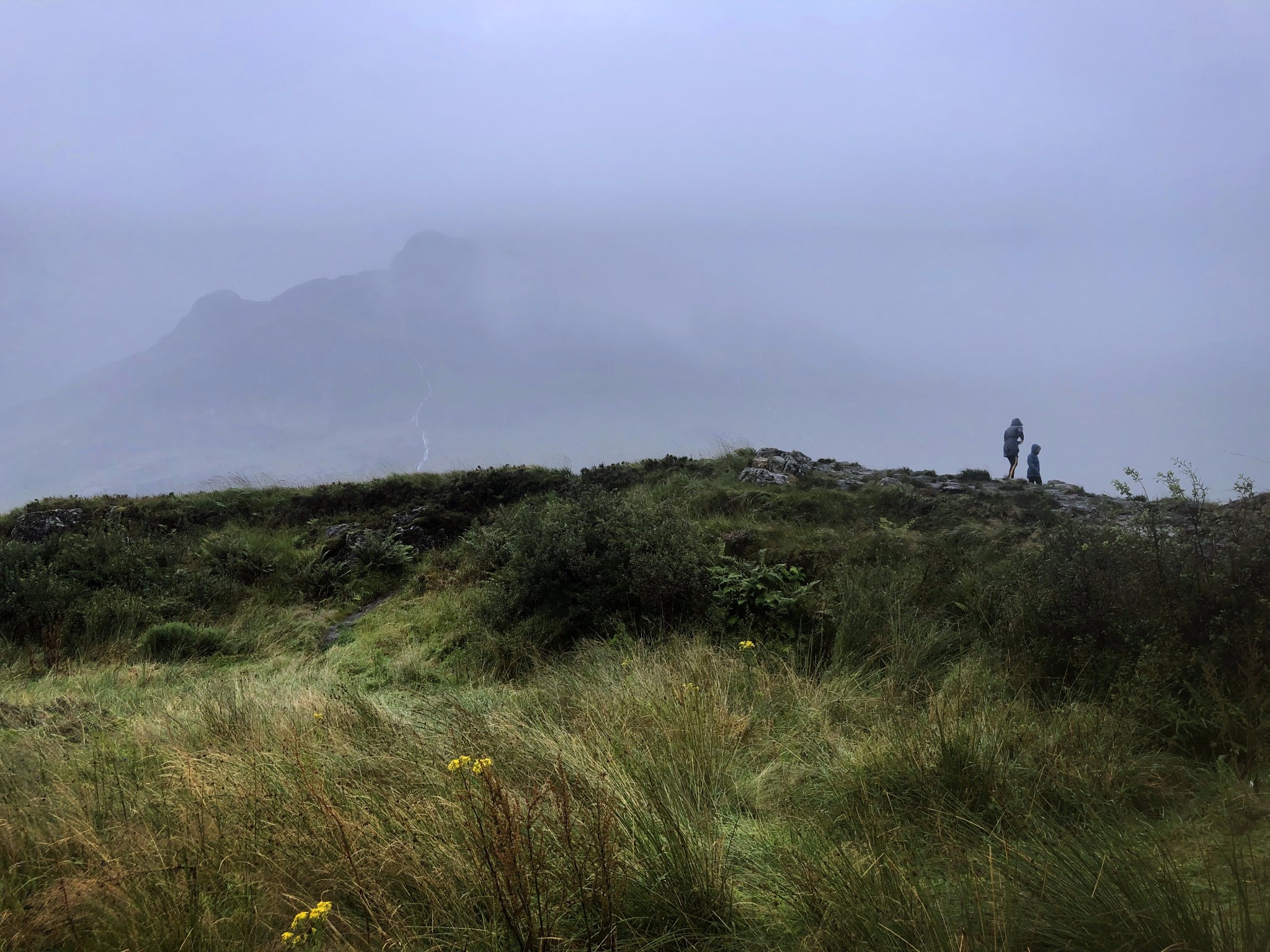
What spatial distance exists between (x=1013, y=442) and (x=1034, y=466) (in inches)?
34.5

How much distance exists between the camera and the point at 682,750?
12.3 ft

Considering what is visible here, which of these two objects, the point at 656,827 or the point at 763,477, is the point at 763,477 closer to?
the point at 763,477

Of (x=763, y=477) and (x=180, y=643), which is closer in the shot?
(x=180, y=643)

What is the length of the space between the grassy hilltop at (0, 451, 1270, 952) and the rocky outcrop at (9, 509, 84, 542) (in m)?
3.74

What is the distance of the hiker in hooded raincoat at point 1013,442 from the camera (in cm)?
1698

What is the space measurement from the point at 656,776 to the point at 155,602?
9.62 meters

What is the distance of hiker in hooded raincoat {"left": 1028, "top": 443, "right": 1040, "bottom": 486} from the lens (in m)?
16.2

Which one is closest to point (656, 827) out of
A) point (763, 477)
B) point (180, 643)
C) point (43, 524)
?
point (180, 643)

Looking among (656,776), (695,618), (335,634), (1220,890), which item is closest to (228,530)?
(335,634)

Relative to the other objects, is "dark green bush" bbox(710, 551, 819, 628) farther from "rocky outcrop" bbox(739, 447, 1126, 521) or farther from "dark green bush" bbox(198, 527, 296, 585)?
"dark green bush" bbox(198, 527, 296, 585)

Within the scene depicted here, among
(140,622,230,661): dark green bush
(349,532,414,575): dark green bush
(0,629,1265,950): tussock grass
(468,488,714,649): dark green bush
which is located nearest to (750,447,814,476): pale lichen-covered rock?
(468,488,714,649): dark green bush

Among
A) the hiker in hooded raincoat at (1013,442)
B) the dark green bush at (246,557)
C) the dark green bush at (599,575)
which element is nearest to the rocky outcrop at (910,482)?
the hiker in hooded raincoat at (1013,442)

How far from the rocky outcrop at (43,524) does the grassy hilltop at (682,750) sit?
3.74 m

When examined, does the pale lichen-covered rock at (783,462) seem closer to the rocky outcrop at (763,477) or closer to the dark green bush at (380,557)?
the rocky outcrop at (763,477)
